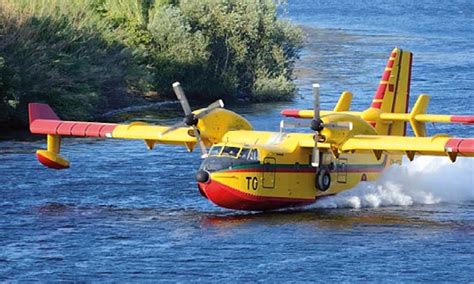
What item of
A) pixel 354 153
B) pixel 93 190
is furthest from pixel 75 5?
pixel 354 153

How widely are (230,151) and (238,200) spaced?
4.86 feet

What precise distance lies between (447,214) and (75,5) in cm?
2998

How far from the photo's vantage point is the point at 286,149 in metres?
39.3

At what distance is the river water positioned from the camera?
1310 inches

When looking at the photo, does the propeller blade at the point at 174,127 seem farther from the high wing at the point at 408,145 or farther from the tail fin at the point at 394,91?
the tail fin at the point at 394,91

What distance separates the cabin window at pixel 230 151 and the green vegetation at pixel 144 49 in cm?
2095

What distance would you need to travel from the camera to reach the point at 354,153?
41.7m

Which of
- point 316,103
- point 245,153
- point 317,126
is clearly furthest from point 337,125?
point 245,153

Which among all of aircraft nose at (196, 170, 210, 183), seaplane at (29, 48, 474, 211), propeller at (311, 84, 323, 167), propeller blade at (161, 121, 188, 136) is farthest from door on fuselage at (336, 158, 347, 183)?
aircraft nose at (196, 170, 210, 183)

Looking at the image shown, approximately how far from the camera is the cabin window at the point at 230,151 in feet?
125

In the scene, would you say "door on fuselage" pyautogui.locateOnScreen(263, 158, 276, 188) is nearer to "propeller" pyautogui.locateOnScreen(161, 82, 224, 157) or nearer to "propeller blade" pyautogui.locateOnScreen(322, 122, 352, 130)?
"propeller blade" pyautogui.locateOnScreen(322, 122, 352, 130)

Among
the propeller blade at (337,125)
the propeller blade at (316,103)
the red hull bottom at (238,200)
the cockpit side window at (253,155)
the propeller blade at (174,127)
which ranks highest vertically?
the propeller blade at (316,103)

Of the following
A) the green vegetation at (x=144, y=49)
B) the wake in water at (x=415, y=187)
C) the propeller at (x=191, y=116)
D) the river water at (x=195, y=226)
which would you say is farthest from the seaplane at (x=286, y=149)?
the green vegetation at (x=144, y=49)

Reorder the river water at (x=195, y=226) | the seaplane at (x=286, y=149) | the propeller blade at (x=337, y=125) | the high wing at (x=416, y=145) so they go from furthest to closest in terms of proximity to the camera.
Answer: the propeller blade at (x=337, y=125) → the seaplane at (x=286, y=149) → the high wing at (x=416, y=145) → the river water at (x=195, y=226)
